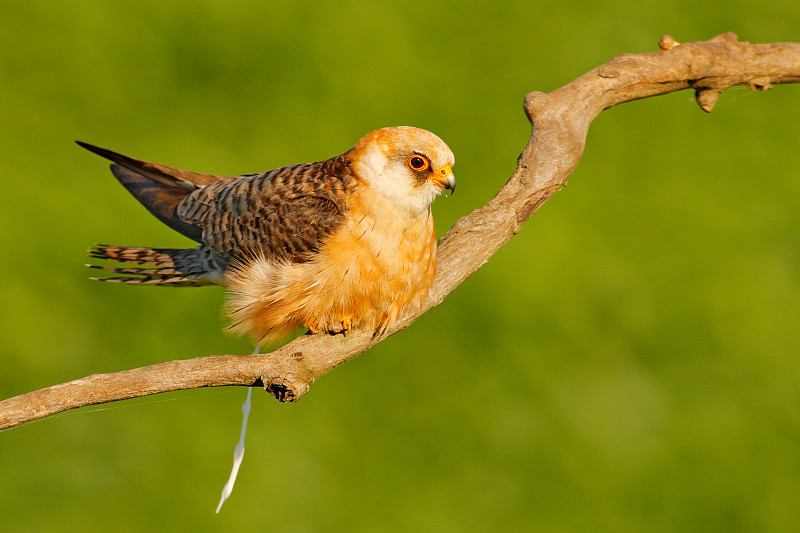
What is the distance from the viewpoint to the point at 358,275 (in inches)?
113

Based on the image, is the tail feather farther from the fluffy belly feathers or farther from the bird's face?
the bird's face

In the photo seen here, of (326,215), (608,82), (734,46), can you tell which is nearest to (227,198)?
(326,215)

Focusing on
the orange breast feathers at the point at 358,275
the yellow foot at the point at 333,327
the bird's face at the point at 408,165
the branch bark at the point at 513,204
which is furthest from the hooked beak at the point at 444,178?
the yellow foot at the point at 333,327

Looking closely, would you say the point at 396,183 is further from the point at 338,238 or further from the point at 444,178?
the point at 338,238

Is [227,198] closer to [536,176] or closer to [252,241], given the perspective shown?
[252,241]

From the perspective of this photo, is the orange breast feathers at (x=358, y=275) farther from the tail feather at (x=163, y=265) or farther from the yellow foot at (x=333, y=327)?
the tail feather at (x=163, y=265)

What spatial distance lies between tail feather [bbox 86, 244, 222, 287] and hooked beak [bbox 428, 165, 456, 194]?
1061 millimetres

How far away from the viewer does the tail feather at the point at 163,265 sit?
11.2 feet

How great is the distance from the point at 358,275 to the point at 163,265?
105 cm

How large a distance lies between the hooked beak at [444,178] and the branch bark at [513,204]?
395 millimetres

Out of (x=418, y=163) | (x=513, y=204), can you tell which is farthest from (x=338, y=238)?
(x=513, y=204)

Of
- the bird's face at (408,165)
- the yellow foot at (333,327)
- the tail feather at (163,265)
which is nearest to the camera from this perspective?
the bird's face at (408,165)

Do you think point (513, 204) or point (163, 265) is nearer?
point (513, 204)

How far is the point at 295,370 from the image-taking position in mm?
2559
